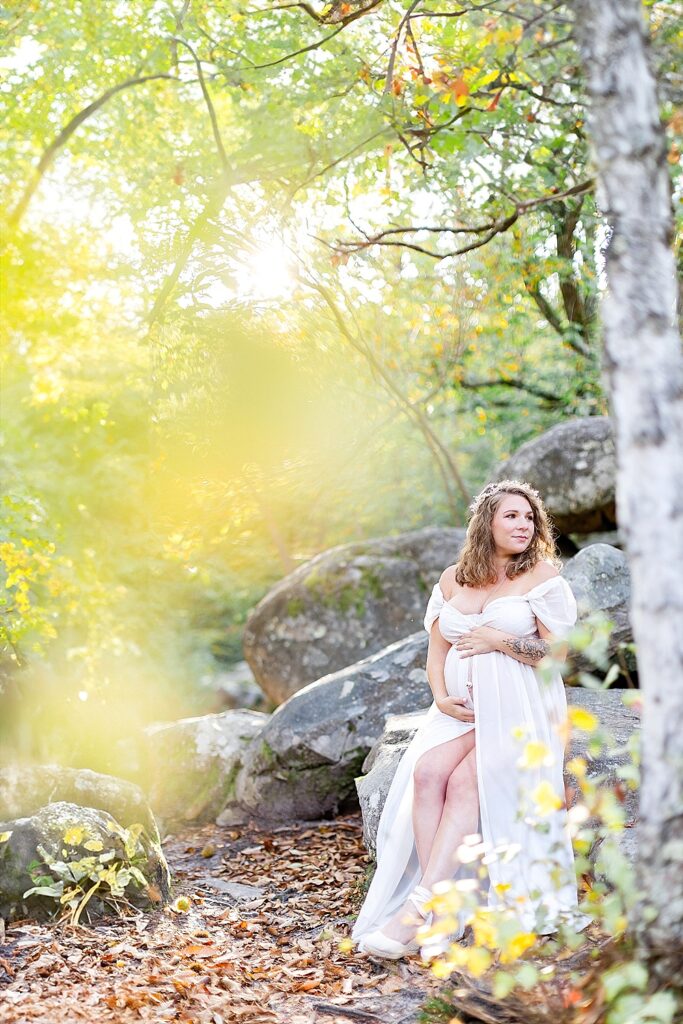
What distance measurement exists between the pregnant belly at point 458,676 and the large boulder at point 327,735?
1963mm

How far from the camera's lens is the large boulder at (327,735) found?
261 inches

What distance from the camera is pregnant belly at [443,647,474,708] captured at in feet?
15.2

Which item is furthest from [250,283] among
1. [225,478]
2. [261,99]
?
[261,99]

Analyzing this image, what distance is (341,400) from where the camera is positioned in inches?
358

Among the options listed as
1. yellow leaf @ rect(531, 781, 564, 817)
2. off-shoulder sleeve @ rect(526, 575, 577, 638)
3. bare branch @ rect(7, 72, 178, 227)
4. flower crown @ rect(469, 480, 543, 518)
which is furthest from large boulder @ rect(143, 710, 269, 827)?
yellow leaf @ rect(531, 781, 564, 817)

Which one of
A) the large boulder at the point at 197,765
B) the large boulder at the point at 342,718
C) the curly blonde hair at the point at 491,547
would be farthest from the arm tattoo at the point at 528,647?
the large boulder at the point at 197,765

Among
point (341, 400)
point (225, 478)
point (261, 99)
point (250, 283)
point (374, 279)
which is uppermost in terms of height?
point (261, 99)

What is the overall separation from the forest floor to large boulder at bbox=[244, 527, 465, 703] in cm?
287

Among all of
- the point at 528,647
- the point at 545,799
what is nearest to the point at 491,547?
the point at 528,647

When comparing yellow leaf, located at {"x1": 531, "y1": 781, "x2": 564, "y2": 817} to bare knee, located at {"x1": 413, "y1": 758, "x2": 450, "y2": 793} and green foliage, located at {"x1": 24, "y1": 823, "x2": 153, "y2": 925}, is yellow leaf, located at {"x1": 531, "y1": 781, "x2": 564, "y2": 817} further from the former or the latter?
green foliage, located at {"x1": 24, "y1": 823, "x2": 153, "y2": 925}

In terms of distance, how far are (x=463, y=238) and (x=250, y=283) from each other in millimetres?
3337

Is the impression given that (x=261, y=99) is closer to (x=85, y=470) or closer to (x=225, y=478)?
(x=225, y=478)

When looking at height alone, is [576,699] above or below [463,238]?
below

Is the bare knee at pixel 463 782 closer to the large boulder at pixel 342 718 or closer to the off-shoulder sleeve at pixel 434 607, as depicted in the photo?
the off-shoulder sleeve at pixel 434 607
